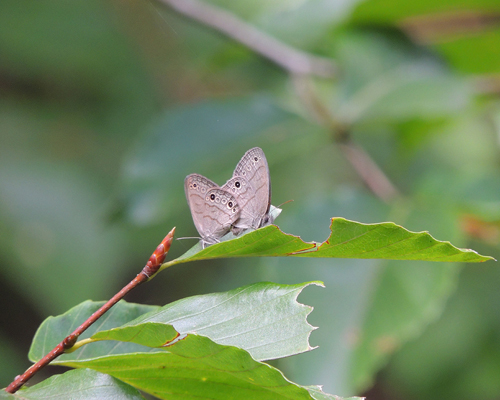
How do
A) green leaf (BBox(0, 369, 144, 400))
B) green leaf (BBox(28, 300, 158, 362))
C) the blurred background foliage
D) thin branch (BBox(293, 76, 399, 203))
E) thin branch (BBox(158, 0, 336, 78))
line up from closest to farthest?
green leaf (BBox(0, 369, 144, 400))
green leaf (BBox(28, 300, 158, 362))
the blurred background foliage
thin branch (BBox(293, 76, 399, 203))
thin branch (BBox(158, 0, 336, 78))

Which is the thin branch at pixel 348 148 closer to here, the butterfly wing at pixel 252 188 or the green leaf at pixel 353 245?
the butterfly wing at pixel 252 188

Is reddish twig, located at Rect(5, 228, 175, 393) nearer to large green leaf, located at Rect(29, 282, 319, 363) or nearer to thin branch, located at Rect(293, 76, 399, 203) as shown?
large green leaf, located at Rect(29, 282, 319, 363)

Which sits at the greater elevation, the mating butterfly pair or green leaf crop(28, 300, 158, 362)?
the mating butterfly pair

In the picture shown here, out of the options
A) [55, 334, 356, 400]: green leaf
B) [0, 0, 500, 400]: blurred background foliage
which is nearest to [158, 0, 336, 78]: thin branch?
[0, 0, 500, 400]: blurred background foliage

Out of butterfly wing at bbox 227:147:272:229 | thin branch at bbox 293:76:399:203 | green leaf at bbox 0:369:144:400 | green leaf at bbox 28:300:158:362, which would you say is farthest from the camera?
thin branch at bbox 293:76:399:203

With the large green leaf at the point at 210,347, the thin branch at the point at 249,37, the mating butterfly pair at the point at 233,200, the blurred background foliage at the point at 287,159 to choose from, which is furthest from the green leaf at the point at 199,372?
Result: the thin branch at the point at 249,37

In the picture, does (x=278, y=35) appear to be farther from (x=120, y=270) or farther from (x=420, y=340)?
(x=420, y=340)

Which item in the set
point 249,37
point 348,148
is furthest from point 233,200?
point 249,37
